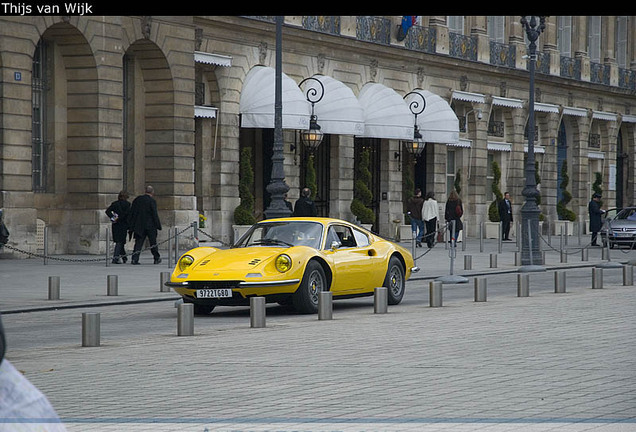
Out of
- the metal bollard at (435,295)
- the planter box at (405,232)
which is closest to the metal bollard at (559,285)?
the metal bollard at (435,295)

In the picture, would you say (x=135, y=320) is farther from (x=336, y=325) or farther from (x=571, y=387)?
(x=571, y=387)

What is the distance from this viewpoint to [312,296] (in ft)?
53.8

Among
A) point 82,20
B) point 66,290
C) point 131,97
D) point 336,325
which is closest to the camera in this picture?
point 336,325

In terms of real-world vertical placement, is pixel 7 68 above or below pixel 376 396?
above

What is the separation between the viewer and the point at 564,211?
5450cm

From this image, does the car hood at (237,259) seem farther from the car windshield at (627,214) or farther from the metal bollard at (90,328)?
the car windshield at (627,214)

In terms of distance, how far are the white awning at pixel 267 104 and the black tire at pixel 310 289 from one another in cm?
1948

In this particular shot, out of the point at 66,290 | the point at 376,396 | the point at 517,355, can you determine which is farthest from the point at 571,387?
the point at 66,290

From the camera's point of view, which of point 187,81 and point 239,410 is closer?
point 239,410

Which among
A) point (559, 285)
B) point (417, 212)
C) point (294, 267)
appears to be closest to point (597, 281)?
point (559, 285)

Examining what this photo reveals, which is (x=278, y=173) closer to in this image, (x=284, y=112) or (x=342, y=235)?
(x=342, y=235)

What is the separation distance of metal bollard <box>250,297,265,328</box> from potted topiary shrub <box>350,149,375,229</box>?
1027 inches

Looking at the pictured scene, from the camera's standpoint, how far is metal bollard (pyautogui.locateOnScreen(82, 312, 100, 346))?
480 inches

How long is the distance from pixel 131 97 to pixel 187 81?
1.53 metres
